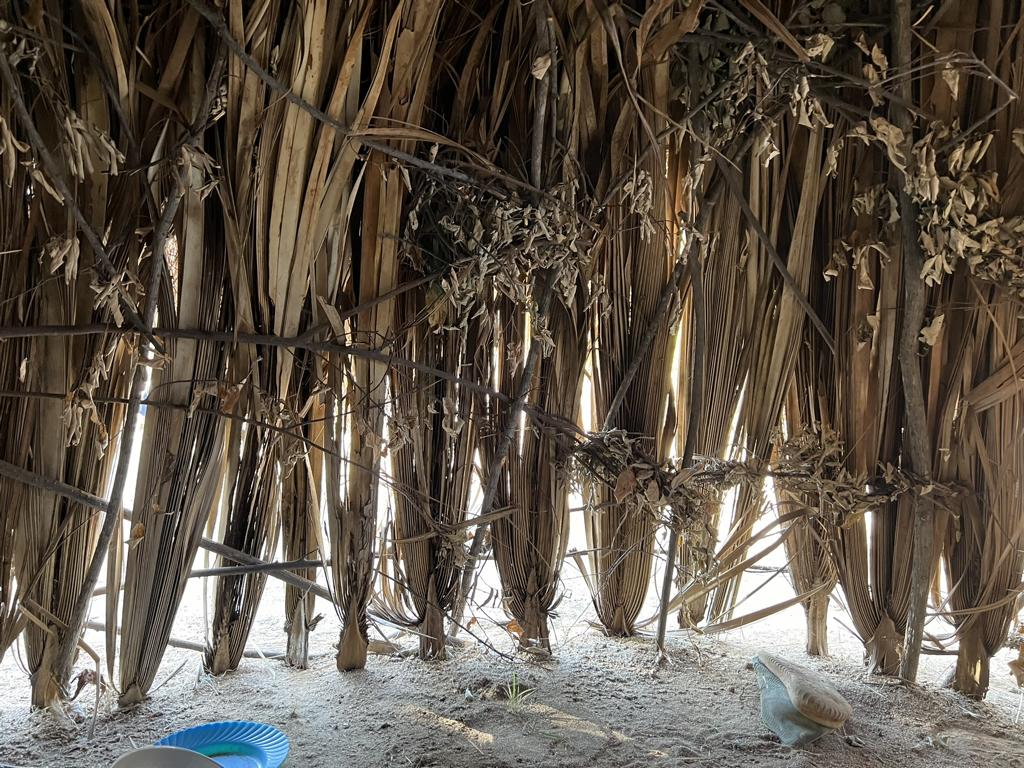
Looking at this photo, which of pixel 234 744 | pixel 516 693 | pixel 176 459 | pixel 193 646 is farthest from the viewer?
pixel 193 646

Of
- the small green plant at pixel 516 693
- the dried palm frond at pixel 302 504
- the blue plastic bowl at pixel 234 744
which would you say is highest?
the dried palm frond at pixel 302 504

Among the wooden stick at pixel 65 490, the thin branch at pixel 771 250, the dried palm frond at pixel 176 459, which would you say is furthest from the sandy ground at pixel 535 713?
the thin branch at pixel 771 250

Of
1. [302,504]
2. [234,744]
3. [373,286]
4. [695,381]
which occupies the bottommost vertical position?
[234,744]

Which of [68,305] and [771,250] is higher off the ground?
[771,250]

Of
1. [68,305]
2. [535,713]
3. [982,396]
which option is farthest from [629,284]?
[68,305]

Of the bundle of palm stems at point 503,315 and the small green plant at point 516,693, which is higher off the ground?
the bundle of palm stems at point 503,315

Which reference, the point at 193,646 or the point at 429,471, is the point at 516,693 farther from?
the point at 193,646

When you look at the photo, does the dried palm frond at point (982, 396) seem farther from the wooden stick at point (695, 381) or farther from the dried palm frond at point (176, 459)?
the dried palm frond at point (176, 459)

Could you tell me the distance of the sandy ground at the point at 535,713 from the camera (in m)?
1.19

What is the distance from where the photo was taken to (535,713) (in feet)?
4.33

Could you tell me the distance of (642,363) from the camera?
1.52 meters

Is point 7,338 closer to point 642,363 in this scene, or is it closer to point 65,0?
point 65,0

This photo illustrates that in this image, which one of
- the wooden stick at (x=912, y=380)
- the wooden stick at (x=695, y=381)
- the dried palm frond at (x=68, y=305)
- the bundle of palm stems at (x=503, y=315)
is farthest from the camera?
the wooden stick at (x=695, y=381)

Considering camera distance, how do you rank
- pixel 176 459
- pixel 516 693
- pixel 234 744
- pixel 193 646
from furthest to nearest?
1. pixel 193 646
2. pixel 516 693
3. pixel 176 459
4. pixel 234 744
